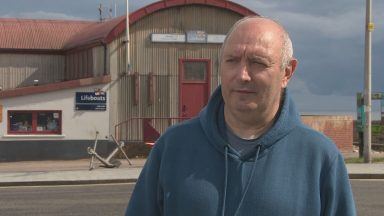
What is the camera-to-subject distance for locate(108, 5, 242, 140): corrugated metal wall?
26000 millimetres

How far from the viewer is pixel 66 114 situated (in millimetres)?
24562

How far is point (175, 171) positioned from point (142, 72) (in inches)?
937

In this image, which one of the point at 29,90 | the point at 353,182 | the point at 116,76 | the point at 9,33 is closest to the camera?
the point at 353,182

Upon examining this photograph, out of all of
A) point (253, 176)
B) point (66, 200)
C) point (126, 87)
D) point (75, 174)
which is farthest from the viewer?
point (126, 87)

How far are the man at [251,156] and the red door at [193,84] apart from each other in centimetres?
2387

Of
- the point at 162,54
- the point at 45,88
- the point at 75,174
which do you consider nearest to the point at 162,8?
the point at 162,54

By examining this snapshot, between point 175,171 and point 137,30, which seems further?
point 137,30

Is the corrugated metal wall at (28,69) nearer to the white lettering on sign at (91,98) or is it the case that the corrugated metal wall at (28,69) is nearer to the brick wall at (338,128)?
the white lettering on sign at (91,98)

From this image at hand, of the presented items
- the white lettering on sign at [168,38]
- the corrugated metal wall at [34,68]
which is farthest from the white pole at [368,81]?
the corrugated metal wall at [34,68]

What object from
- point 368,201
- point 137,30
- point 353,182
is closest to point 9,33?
point 137,30

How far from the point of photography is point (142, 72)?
26.4 m

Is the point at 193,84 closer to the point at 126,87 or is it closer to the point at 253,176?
the point at 126,87

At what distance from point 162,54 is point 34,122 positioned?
18.1ft

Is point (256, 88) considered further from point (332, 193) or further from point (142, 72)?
point (142, 72)
